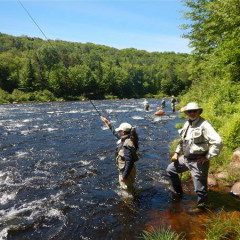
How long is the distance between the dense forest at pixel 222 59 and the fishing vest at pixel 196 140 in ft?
11.7

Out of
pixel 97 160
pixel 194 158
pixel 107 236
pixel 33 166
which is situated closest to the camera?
pixel 107 236

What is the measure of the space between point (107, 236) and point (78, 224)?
3.25 feet

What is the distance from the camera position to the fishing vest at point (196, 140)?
302 inches

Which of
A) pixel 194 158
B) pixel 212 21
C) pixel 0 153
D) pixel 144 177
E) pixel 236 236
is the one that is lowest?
pixel 0 153

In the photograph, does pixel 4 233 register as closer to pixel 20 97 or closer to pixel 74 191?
pixel 74 191

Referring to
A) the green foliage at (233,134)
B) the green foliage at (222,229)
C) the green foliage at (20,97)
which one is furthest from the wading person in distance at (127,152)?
the green foliage at (20,97)

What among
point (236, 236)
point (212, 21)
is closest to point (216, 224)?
point (236, 236)

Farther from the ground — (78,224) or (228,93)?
(228,93)

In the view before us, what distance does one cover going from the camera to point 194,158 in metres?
7.93

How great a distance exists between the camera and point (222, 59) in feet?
63.7

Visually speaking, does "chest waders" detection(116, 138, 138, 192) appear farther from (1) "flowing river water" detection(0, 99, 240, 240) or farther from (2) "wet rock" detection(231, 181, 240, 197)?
(2) "wet rock" detection(231, 181, 240, 197)

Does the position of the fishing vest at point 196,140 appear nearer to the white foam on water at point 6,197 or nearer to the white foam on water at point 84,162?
the white foam on water at point 6,197

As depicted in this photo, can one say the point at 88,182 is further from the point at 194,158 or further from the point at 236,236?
the point at 236,236

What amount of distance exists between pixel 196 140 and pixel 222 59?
511 inches
